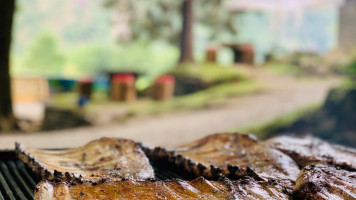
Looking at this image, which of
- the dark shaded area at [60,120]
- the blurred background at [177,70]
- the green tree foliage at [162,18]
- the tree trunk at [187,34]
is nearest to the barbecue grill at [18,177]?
the blurred background at [177,70]

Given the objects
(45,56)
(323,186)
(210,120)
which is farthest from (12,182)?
(45,56)

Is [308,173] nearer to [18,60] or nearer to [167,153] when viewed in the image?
[167,153]

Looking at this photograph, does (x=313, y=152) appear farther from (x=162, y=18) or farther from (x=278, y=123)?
(x=162, y=18)

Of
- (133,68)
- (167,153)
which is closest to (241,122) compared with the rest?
(133,68)

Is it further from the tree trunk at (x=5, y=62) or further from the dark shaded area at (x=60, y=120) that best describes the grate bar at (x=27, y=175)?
the dark shaded area at (x=60, y=120)

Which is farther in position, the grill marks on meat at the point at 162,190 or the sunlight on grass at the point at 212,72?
the sunlight on grass at the point at 212,72

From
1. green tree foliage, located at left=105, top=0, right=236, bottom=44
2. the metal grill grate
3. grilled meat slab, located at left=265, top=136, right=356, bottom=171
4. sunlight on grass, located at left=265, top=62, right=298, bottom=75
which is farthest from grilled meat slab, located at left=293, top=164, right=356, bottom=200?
green tree foliage, located at left=105, top=0, right=236, bottom=44
